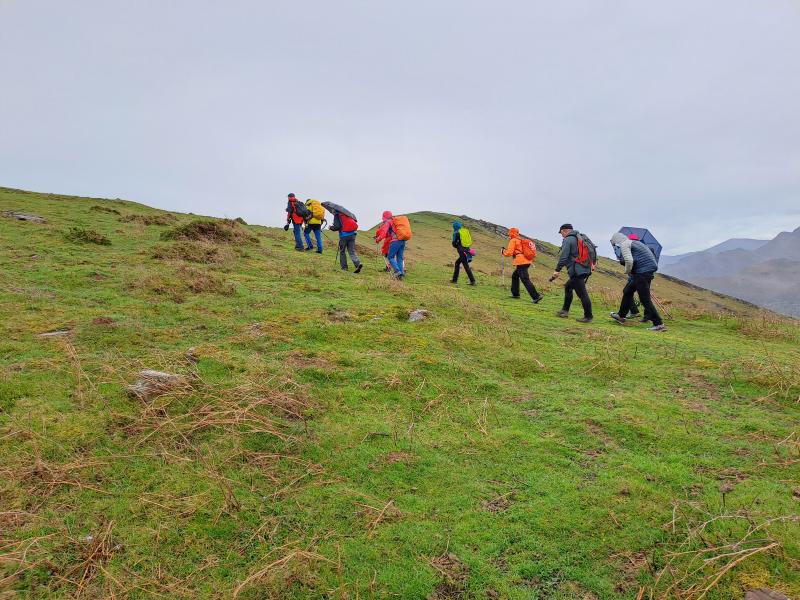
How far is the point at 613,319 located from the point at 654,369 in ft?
19.1

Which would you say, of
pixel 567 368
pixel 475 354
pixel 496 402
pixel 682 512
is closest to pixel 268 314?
pixel 475 354

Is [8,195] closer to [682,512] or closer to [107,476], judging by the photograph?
[107,476]

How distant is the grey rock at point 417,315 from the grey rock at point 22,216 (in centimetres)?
1893

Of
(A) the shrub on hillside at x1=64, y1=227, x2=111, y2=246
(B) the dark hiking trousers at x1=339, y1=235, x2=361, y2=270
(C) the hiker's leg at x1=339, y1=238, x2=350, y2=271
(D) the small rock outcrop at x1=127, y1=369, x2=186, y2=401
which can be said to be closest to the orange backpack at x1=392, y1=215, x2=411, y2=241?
(B) the dark hiking trousers at x1=339, y1=235, x2=361, y2=270

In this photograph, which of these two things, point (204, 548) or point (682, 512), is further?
point (682, 512)

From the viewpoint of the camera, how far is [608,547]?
391cm

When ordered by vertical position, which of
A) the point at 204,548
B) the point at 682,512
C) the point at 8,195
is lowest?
the point at 204,548

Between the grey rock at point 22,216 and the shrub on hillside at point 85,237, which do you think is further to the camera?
the grey rock at point 22,216

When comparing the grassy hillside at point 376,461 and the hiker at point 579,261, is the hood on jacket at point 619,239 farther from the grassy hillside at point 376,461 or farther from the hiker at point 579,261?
the grassy hillside at point 376,461

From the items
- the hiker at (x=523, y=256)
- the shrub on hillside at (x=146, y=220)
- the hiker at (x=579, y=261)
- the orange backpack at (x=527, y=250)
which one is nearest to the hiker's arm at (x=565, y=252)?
the hiker at (x=579, y=261)

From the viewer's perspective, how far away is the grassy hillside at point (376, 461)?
11.8 ft

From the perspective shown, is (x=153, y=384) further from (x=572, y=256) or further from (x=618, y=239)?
(x=618, y=239)

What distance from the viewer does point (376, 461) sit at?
5094mm

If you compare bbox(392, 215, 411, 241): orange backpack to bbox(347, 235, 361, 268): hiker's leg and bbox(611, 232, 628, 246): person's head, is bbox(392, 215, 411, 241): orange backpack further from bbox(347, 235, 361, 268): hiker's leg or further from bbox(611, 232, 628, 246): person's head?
bbox(611, 232, 628, 246): person's head
